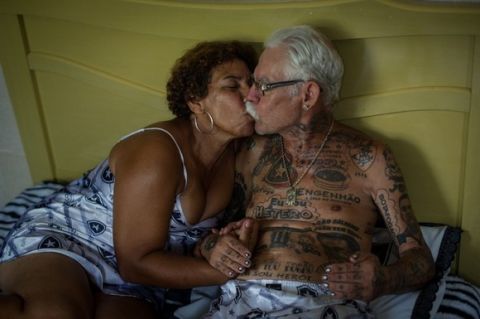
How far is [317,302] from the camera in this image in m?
1.38

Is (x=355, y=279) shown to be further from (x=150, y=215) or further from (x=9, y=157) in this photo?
(x=9, y=157)

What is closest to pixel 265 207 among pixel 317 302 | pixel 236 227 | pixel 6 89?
pixel 236 227

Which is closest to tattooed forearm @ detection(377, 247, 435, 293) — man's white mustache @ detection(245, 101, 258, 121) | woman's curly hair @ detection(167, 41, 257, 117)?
man's white mustache @ detection(245, 101, 258, 121)

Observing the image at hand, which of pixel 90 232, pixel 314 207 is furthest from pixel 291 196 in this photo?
pixel 90 232

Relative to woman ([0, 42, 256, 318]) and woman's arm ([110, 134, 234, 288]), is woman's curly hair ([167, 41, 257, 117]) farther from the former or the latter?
woman's arm ([110, 134, 234, 288])

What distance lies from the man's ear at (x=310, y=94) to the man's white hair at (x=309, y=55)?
0.06ft

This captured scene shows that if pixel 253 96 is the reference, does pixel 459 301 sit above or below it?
below

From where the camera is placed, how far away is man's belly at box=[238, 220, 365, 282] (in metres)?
1.45

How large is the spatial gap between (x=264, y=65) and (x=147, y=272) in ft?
2.37

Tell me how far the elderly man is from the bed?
143 mm

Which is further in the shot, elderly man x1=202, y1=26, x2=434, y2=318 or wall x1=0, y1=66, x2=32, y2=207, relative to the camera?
wall x1=0, y1=66, x2=32, y2=207

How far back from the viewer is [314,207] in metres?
1.55

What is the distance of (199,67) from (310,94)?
1.17 feet

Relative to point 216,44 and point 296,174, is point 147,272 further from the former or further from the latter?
point 216,44
